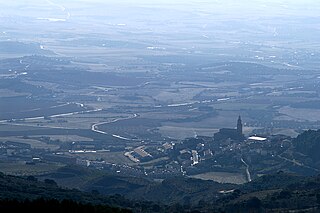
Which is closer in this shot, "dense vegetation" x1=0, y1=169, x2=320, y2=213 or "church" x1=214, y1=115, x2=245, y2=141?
"dense vegetation" x1=0, y1=169, x2=320, y2=213

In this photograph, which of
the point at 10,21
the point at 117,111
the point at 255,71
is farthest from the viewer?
the point at 10,21

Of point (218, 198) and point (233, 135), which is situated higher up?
point (218, 198)

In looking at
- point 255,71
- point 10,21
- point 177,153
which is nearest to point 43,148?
point 177,153

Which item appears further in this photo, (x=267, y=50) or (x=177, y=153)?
(x=267, y=50)

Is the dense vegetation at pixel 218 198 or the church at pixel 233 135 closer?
the dense vegetation at pixel 218 198

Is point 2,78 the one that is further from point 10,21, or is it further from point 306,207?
point 10,21

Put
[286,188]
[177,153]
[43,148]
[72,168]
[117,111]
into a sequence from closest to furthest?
[286,188] < [72,168] < [177,153] < [43,148] < [117,111]

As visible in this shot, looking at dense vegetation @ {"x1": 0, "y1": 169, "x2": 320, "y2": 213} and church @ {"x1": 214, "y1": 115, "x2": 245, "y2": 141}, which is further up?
dense vegetation @ {"x1": 0, "y1": 169, "x2": 320, "y2": 213}

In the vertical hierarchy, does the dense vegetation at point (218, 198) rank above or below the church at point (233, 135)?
above

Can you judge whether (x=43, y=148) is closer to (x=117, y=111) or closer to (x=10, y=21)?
(x=117, y=111)

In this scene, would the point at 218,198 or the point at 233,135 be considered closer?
the point at 218,198
